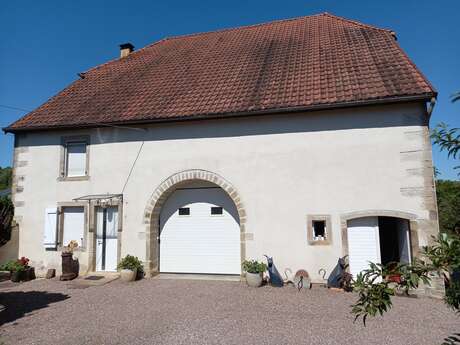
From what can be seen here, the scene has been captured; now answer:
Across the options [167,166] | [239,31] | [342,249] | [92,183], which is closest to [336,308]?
[342,249]

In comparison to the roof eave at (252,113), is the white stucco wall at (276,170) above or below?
below

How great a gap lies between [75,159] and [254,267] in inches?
260

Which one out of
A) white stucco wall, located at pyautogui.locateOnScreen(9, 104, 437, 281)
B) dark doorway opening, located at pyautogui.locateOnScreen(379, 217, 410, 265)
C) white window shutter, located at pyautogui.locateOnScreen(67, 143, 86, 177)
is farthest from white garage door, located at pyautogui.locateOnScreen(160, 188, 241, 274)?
dark doorway opening, located at pyautogui.locateOnScreen(379, 217, 410, 265)

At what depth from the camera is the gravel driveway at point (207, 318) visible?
15.7 feet

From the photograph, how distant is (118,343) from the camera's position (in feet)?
15.2

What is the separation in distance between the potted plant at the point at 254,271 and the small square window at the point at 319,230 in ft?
4.96

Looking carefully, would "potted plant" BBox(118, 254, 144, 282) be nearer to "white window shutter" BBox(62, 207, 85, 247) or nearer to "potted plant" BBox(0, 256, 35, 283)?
"white window shutter" BBox(62, 207, 85, 247)

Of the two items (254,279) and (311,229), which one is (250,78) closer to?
(311,229)

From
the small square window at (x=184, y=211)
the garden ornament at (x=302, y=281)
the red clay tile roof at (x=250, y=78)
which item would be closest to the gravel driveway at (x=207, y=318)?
the garden ornament at (x=302, y=281)

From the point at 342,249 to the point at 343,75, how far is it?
4872 mm

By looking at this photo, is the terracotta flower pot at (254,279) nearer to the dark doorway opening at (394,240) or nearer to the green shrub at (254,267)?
the green shrub at (254,267)

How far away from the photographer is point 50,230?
9.63 metres

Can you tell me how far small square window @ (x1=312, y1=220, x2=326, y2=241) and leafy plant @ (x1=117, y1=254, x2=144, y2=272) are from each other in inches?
192

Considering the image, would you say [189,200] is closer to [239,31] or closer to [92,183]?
[92,183]
